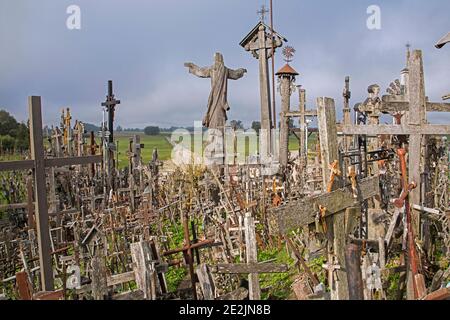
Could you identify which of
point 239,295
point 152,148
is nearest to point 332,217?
point 239,295

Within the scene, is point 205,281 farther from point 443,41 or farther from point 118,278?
point 443,41

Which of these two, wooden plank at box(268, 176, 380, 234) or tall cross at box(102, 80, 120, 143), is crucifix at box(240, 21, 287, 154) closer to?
tall cross at box(102, 80, 120, 143)

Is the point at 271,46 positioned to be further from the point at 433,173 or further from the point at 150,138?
the point at 150,138

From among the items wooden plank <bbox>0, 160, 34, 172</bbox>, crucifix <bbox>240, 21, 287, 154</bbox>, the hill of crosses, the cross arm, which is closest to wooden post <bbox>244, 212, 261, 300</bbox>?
the hill of crosses

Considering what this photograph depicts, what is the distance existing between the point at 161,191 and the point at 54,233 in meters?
3.39

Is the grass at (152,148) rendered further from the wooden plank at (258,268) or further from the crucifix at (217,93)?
the wooden plank at (258,268)

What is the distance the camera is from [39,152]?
3898 millimetres

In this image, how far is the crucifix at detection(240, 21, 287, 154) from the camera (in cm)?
905

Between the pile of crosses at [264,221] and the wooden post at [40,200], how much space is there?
10 mm

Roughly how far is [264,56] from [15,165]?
6.47 metres

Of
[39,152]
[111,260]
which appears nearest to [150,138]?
[111,260]

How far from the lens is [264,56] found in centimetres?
916

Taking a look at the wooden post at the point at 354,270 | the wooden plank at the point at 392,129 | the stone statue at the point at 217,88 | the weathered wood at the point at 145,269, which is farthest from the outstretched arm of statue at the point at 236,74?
the wooden post at the point at 354,270

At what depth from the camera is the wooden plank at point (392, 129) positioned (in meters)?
3.95
